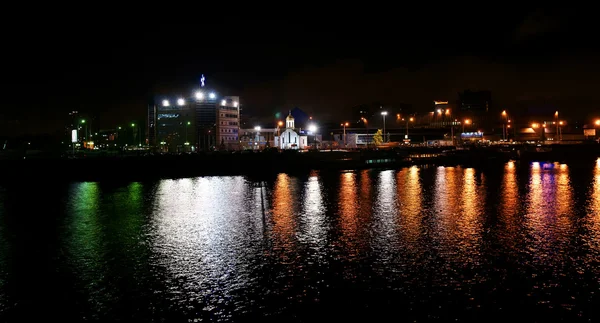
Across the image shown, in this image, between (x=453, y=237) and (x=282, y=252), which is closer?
(x=282, y=252)

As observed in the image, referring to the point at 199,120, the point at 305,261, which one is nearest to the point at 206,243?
the point at 305,261

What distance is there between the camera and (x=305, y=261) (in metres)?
14.7

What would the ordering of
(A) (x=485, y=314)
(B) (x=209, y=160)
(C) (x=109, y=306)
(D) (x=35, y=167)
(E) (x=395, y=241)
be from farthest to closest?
(B) (x=209, y=160) < (D) (x=35, y=167) < (E) (x=395, y=241) < (C) (x=109, y=306) < (A) (x=485, y=314)

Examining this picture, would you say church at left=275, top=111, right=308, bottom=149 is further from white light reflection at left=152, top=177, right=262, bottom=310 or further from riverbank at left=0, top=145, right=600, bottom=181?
white light reflection at left=152, top=177, right=262, bottom=310

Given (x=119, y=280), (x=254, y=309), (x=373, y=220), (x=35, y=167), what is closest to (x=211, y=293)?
(x=254, y=309)

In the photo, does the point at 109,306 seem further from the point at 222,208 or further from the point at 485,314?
the point at 222,208

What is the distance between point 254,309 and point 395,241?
28.4 feet

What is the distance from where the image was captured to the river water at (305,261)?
1062 cm

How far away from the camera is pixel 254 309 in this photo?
1047cm

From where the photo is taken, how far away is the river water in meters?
10.6

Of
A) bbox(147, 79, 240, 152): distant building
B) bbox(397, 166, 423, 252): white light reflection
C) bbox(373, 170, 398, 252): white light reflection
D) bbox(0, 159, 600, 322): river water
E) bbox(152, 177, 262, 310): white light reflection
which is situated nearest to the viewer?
bbox(0, 159, 600, 322): river water

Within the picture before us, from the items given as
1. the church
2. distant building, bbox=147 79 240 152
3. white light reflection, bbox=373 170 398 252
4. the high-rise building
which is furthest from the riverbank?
distant building, bbox=147 79 240 152

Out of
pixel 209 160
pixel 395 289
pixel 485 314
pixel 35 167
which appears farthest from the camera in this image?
pixel 209 160

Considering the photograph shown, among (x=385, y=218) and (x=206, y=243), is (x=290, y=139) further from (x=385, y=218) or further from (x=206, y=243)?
(x=206, y=243)
